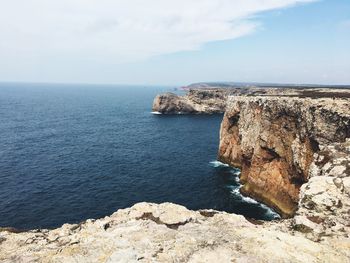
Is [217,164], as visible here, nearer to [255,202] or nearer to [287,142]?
[255,202]

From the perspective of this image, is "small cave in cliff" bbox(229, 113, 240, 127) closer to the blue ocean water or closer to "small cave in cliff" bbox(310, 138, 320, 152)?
the blue ocean water

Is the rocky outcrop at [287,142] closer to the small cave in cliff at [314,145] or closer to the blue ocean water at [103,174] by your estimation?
the small cave in cliff at [314,145]

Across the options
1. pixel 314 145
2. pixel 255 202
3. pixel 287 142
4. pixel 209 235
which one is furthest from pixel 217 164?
pixel 209 235

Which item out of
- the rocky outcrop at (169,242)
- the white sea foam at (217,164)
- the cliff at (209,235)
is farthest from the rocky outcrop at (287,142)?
the white sea foam at (217,164)

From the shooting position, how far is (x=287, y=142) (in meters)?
53.7

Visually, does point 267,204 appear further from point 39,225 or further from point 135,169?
point 39,225

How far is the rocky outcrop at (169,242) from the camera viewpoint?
18.5 meters

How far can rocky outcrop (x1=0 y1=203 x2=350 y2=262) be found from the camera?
18.5 metres

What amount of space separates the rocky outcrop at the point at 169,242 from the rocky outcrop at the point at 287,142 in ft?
31.3

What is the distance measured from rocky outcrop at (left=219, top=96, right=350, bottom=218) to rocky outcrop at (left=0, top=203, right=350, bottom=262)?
9.53m

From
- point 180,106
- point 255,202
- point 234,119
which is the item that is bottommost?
point 255,202

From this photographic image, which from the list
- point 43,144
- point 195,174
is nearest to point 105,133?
point 43,144

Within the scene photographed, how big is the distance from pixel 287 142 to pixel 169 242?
39345 millimetres

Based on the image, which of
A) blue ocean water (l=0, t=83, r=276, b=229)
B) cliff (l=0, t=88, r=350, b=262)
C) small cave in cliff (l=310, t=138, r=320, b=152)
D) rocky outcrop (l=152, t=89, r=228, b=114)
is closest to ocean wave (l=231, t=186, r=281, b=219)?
blue ocean water (l=0, t=83, r=276, b=229)
